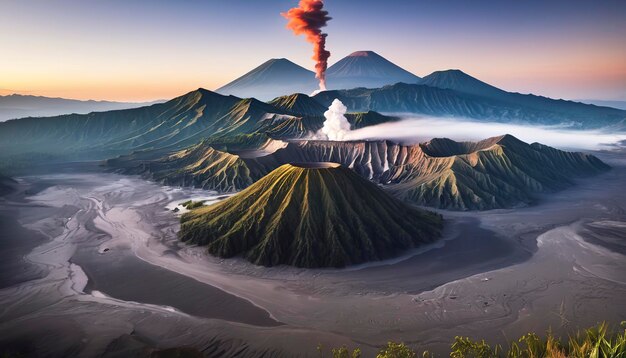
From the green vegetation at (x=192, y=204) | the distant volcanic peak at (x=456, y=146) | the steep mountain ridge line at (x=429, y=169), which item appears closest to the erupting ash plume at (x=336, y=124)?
the steep mountain ridge line at (x=429, y=169)

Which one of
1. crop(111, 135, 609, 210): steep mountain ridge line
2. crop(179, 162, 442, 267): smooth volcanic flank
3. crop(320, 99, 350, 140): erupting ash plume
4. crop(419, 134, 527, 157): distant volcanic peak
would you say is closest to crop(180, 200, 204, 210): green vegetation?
crop(179, 162, 442, 267): smooth volcanic flank

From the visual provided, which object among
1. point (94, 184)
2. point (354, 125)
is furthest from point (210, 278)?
point (354, 125)

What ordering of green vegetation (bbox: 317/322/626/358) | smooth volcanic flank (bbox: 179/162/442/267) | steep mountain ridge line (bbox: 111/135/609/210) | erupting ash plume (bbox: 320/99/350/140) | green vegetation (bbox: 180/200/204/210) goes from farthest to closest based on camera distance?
1. erupting ash plume (bbox: 320/99/350/140)
2. steep mountain ridge line (bbox: 111/135/609/210)
3. green vegetation (bbox: 180/200/204/210)
4. smooth volcanic flank (bbox: 179/162/442/267)
5. green vegetation (bbox: 317/322/626/358)

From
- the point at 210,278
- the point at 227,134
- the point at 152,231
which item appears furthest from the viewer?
the point at 227,134

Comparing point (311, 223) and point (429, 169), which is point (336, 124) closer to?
point (429, 169)

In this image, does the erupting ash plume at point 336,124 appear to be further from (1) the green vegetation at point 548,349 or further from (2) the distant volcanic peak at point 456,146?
(1) the green vegetation at point 548,349

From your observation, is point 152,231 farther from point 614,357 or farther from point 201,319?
point 614,357

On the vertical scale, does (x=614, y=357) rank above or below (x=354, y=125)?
below

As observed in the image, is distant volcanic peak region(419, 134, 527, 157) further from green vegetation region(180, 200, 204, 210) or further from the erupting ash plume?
green vegetation region(180, 200, 204, 210)

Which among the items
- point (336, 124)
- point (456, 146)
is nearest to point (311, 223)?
point (456, 146)
